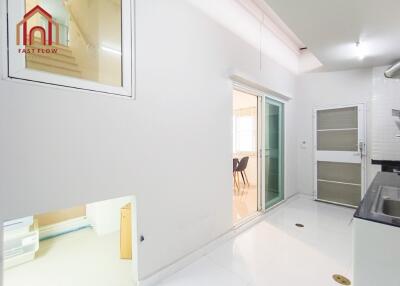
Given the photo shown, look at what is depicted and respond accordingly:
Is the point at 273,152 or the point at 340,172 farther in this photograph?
the point at 340,172

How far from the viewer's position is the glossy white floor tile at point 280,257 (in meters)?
1.96

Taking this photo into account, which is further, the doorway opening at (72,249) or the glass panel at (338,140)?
the glass panel at (338,140)

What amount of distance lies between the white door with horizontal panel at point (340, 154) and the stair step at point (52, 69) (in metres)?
4.61

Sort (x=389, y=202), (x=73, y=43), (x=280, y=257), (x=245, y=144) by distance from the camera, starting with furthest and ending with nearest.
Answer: (x=245, y=144), (x=280, y=257), (x=389, y=202), (x=73, y=43)

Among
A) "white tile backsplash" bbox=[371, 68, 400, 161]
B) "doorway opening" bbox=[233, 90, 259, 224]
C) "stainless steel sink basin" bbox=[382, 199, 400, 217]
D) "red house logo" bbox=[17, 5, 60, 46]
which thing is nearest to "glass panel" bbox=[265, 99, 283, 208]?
"doorway opening" bbox=[233, 90, 259, 224]

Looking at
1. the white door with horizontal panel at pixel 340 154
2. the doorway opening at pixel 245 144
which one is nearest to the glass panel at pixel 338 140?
the white door with horizontal panel at pixel 340 154

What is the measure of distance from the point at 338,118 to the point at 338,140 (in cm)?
47

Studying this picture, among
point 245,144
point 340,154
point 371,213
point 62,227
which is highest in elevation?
point 245,144

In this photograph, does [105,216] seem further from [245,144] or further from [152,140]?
[245,144]

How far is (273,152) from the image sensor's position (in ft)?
13.4

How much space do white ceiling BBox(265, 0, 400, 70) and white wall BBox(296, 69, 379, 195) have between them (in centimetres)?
64

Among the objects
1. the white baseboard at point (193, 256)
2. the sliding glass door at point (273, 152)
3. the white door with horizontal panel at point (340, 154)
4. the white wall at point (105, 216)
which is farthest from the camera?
the white door with horizontal panel at point (340, 154)

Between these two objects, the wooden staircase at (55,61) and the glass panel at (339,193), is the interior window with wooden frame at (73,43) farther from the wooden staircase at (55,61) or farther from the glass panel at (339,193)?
the glass panel at (339,193)


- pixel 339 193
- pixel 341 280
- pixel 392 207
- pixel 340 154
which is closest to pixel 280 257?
pixel 341 280
